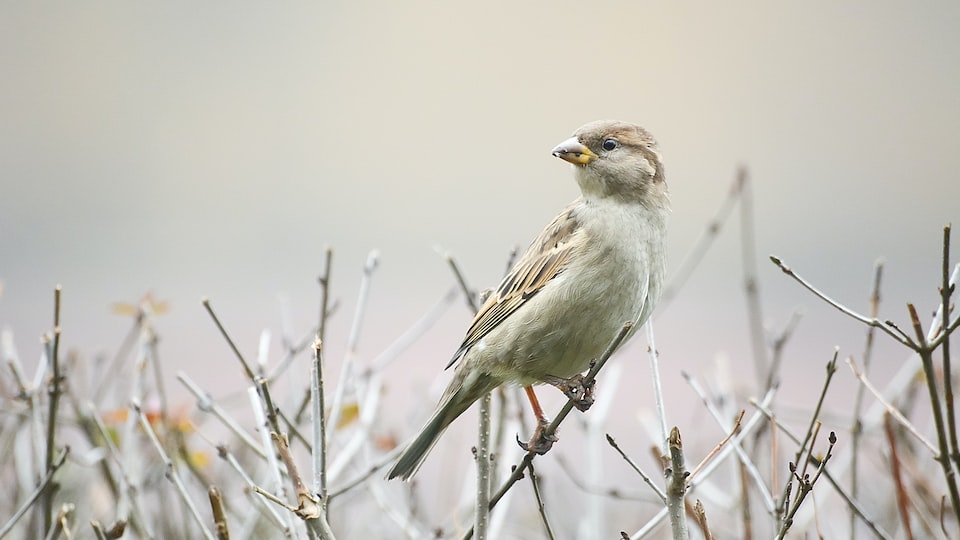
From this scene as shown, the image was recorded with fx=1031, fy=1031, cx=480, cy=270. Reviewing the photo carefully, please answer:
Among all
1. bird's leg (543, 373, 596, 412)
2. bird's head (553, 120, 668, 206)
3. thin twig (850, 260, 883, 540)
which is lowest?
thin twig (850, 260, 883, 540)

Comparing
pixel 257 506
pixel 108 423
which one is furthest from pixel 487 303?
pixel 108 423

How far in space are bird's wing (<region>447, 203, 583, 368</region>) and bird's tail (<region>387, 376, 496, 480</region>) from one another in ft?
0.48

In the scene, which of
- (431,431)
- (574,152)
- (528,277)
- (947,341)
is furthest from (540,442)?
(947,341)

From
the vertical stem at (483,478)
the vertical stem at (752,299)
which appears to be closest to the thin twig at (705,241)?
the vertical stem at (752,299)

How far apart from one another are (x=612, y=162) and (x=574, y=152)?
0.48 feet

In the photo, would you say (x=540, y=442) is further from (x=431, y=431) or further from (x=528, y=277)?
(x=528, y=277)

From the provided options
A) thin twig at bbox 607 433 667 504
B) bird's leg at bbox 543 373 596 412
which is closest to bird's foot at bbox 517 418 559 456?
bird's leg at bbox 543 373 596 412

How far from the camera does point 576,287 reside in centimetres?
322

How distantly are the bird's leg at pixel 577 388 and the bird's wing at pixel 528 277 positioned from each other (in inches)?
11.1

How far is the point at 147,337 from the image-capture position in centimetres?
296

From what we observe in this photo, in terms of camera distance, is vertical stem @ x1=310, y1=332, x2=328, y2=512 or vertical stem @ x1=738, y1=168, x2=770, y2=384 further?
vertical stem @ x1=738, y1=168, x2=770, y2=384

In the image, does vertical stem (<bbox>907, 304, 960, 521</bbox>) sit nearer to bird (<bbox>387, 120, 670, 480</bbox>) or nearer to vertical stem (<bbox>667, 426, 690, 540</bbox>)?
vertical stem (<bbox>667, 426, 690, 540</bbox>)

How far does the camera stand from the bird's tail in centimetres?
304

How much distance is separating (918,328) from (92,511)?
2890 mm
